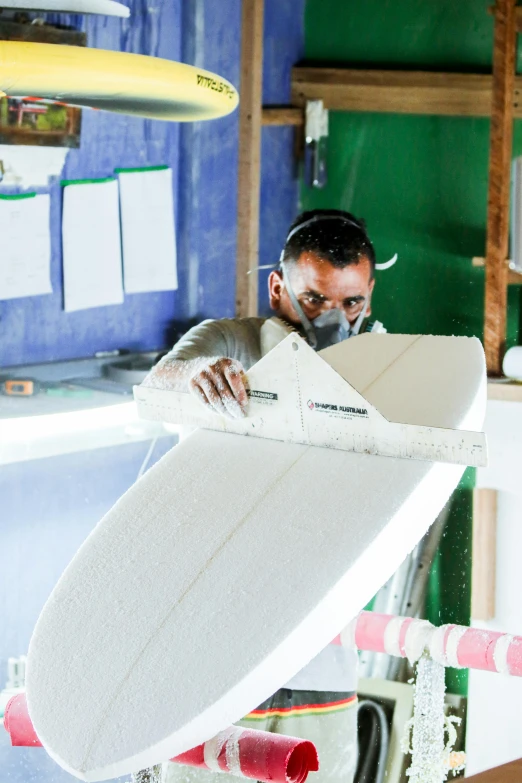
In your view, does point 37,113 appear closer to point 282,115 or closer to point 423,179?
point 282,115

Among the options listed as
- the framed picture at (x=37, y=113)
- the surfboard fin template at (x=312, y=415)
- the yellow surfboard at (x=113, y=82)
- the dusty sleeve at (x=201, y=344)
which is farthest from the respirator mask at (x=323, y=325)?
the framed picture at (x=37, y=113)

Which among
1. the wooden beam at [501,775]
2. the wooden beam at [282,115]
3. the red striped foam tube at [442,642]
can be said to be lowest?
the red striped foam tube at [442,642]

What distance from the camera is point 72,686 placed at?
1.15 meters

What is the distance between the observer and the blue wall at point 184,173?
2420 millimetres

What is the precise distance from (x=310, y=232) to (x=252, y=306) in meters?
0.86

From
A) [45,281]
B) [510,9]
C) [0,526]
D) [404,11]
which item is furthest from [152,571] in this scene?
[404,11]

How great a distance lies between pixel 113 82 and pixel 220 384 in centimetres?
92

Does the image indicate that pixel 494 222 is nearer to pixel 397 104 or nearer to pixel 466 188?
pixel 466 188

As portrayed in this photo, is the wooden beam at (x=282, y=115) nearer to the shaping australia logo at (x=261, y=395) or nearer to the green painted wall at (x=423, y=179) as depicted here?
the green painted wall at (x=423, y=179)

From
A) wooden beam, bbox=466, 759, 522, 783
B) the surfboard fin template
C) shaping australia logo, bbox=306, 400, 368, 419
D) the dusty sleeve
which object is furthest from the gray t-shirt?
wooden beam, bbox=466, 759, 522, 783

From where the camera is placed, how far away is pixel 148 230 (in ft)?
8.74

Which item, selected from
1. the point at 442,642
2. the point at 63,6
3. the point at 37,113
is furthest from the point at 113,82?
the point at 442,642

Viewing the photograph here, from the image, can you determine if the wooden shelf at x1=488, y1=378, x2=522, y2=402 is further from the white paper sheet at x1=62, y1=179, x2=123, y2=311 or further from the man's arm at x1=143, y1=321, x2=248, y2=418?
the man's arm at x1=143, y1=321, x2=248, y2=418

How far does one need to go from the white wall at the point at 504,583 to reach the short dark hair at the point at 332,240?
38.3 inches
